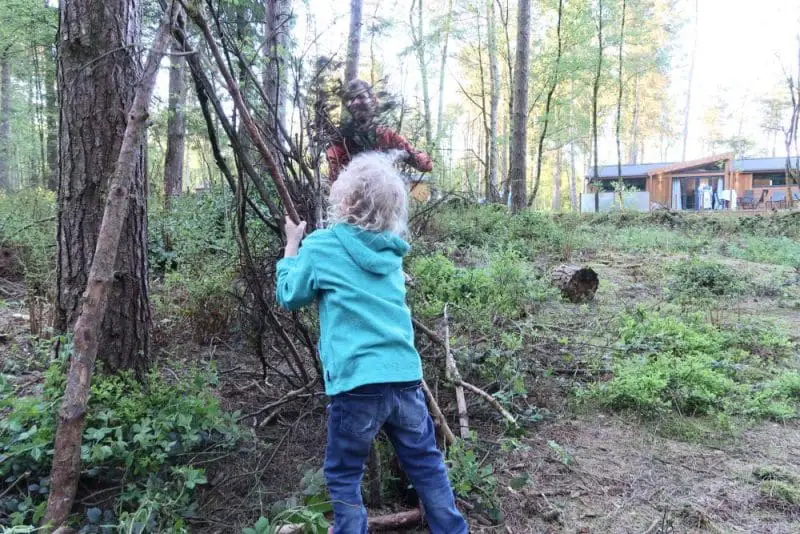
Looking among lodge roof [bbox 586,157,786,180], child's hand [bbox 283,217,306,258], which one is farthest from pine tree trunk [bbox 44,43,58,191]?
lodge roof [bbox 586,157,786,180]

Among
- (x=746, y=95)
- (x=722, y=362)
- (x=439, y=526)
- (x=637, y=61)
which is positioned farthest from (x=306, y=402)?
(x=746, y=95)

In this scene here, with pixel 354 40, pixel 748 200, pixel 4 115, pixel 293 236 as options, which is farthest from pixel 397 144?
pixel 748 200

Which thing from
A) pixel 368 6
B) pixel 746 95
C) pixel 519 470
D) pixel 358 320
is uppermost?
pixel 746 95

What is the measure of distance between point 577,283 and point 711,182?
2733 centimetres

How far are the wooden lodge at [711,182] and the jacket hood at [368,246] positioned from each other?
26.7 meters

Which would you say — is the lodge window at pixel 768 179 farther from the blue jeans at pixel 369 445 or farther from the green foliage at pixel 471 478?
the blue jeans at pixel 369 445

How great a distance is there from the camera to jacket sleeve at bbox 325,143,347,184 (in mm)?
2898

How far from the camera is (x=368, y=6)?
20.9 metres

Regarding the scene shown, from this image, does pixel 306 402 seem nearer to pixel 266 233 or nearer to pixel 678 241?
pixel 266 233

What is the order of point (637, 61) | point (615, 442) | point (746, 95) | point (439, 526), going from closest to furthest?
point (439, 526), point (615, 442), point (637, 61), point (746, 95)

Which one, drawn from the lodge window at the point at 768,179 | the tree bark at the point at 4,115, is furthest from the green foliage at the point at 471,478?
the lodge window at the point at 768,179

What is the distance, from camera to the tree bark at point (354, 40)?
10573 mm

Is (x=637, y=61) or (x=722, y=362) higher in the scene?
(x=637, y=61)

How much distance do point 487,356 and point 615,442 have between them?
3.16 ft
